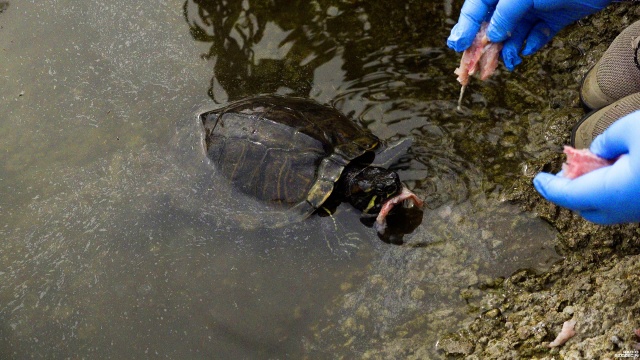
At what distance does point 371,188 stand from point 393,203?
7.4 inches

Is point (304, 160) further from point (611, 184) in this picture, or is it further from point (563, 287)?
point (611, 184)

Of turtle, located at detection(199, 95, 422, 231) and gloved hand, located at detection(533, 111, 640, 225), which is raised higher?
gloved hand, located at detection(533, 111, 640, 225)

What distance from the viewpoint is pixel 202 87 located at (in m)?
4.66

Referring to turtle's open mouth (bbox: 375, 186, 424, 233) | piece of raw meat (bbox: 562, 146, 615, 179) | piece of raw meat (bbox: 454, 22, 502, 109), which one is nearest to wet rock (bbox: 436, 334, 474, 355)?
turtle's open mouth (bbox: 375, 186, 424, 233)

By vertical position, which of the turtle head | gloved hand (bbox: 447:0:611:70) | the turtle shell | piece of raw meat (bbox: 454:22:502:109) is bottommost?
the turtle head

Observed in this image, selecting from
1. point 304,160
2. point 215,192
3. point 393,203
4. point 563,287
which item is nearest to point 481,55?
point 393,203

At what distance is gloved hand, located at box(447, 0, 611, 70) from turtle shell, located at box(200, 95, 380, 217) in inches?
43.9

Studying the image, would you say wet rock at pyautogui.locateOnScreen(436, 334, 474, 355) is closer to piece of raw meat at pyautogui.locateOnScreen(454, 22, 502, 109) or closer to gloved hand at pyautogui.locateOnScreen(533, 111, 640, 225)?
gloved hand at pyautogui.locateOnScreen(533, 111, 640, 225)

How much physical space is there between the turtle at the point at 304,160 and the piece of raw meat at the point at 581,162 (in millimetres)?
1265

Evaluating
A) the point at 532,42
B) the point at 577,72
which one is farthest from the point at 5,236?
the point at 577,72

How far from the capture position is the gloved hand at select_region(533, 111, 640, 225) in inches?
91.7

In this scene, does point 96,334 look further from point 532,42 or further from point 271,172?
point 532,42

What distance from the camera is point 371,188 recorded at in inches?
147

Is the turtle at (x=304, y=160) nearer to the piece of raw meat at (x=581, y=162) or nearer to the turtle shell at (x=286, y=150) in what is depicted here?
the turtle shell at (x=286, y=150)
